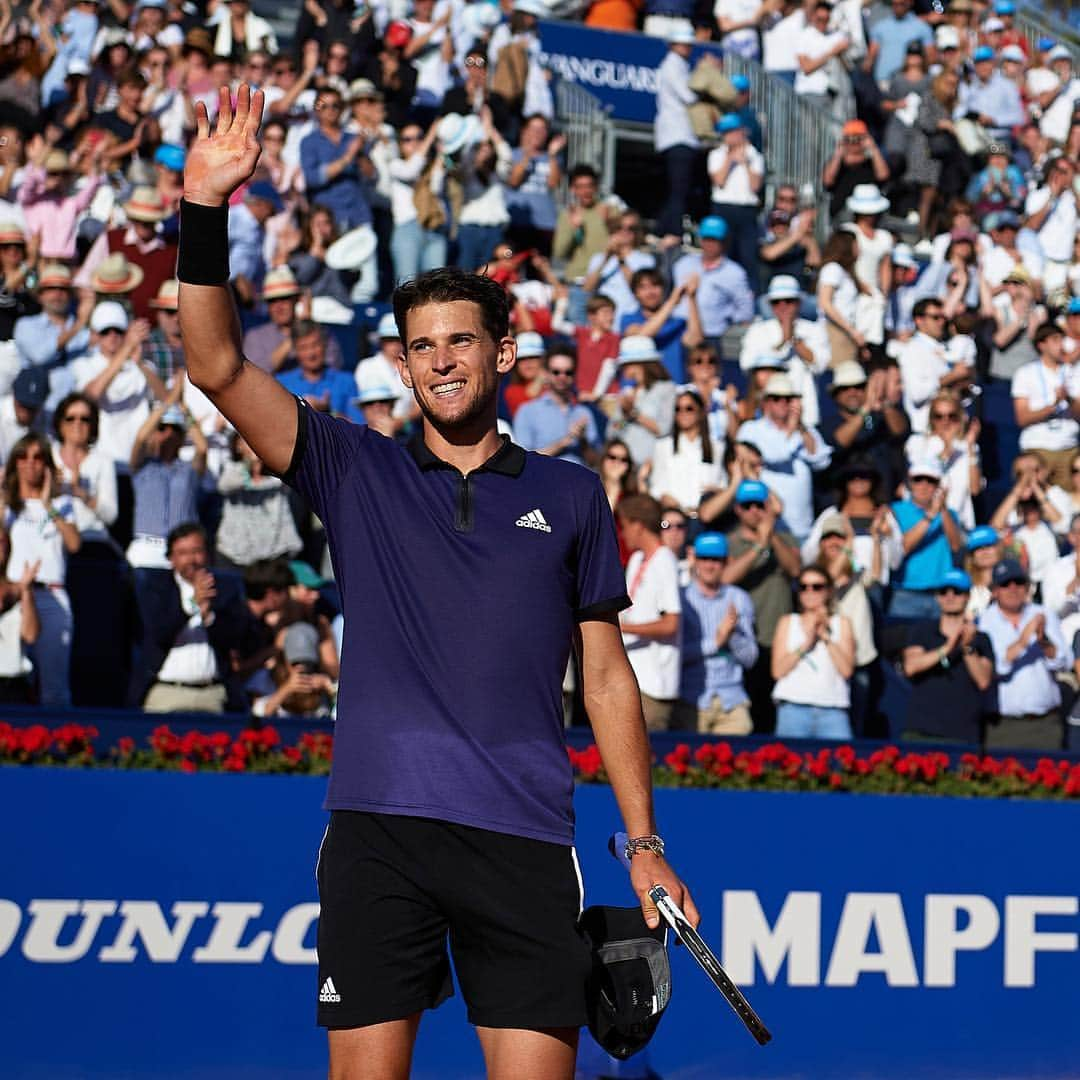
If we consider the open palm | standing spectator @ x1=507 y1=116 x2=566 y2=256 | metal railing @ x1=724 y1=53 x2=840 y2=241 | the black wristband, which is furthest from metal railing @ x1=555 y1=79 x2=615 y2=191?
the black wristband

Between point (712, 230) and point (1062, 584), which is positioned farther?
point (712, 230)

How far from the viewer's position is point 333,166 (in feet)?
46.7

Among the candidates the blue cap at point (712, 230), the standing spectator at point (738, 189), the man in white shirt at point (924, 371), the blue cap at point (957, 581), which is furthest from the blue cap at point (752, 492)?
the standing spectator at point (738, 189)

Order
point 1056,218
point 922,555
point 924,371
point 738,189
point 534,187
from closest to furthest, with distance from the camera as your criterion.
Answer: point 922,555 < point 924,371 < point 534,187 < point 738,189 < point 1056,218

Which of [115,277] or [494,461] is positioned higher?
[115,277]

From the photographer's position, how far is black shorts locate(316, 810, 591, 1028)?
4.09m

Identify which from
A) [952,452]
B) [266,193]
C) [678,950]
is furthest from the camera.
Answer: [266,193]

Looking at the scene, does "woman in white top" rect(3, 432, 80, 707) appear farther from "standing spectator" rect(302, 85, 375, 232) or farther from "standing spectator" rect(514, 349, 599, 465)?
"standing spectator" rect(302, 85, 375, 232)

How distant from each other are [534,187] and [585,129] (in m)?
3.70

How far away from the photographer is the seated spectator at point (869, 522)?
11836mm

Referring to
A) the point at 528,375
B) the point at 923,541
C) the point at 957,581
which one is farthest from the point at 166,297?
the point at 957,581

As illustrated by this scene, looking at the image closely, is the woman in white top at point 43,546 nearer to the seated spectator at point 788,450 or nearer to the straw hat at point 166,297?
the straw hat at point 166,297

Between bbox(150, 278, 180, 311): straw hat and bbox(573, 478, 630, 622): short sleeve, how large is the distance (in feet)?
26.5

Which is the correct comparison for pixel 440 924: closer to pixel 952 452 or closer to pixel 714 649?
pixel 714 649
